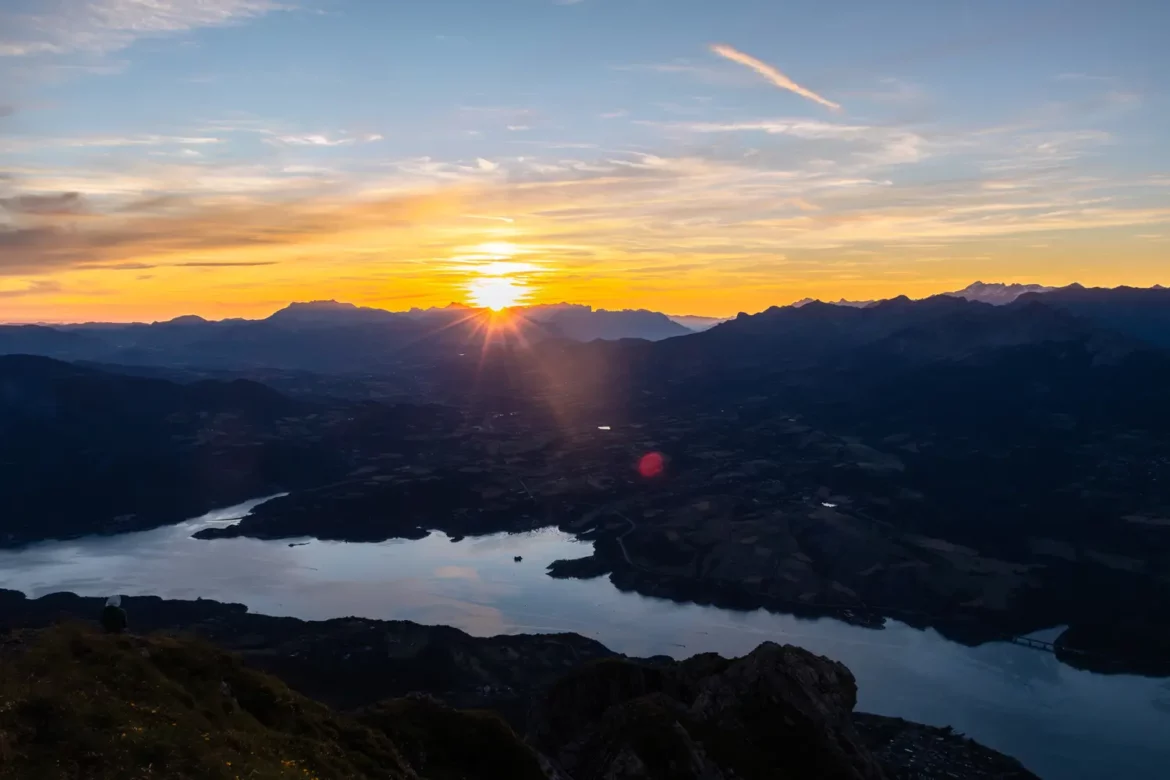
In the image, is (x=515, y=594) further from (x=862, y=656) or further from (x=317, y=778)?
(x=317, y=778)

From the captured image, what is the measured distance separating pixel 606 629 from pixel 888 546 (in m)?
65.6

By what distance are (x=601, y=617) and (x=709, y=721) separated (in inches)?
3302

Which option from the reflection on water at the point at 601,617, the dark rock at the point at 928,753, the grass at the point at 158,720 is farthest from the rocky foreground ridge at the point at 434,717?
the reflection on water at the point at 601,617

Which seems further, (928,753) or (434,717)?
(928,753)

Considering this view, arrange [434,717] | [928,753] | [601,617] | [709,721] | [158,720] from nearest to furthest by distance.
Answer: [158,720]
[434,717]
[709,721]
[928,753]
[601,617]

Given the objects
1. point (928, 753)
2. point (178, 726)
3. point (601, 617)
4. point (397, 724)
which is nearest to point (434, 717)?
point (397, 724)

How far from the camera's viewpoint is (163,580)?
161250 mm

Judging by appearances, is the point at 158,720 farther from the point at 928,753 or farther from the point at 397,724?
the point at 928,753

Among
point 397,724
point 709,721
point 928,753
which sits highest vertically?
point 397,724

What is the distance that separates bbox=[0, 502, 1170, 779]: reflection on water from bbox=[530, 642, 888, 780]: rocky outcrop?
4650 cm

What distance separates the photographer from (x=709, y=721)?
187 feet

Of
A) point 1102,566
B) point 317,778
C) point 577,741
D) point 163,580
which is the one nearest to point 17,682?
point 317,778

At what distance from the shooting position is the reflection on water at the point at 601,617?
101062mm

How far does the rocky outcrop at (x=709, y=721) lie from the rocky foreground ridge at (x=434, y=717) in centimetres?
12
